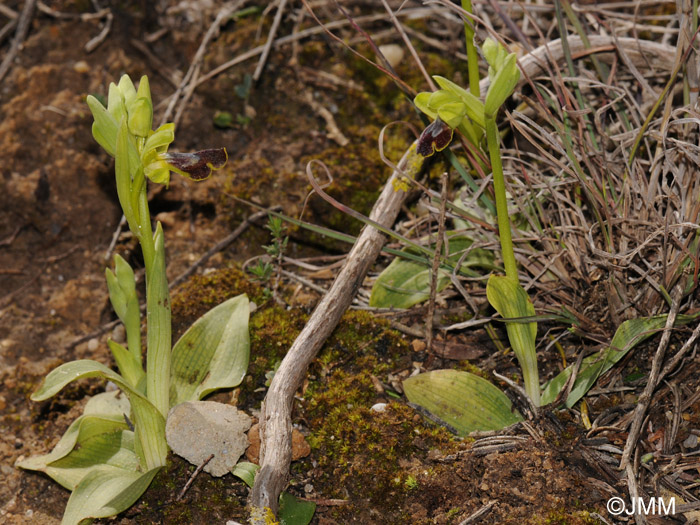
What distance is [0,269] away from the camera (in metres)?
3.65

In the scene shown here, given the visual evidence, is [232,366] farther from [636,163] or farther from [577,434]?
[636,163]

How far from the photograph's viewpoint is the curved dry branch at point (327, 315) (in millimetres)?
2355

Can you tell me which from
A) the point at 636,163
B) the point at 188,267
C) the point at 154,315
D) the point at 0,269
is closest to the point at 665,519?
the point at 636,163

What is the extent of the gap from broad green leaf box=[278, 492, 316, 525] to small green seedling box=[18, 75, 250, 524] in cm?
53

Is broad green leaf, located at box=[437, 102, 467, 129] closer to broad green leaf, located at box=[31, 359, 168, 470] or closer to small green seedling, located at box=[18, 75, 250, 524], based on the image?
small green seedling, located at box=[18, 75, 250, 524]

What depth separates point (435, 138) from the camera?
219 centimetres

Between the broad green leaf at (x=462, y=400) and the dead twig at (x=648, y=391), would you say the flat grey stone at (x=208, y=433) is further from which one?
the dead twig at (x=648, y=391)

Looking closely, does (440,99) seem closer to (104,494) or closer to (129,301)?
(129,301)

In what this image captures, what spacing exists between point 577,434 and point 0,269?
3.10m

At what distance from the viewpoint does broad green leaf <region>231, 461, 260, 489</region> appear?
2436 millimetres

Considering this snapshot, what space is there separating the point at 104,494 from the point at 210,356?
68 centimetres

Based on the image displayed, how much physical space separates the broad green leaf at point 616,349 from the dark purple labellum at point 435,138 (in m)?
0.99

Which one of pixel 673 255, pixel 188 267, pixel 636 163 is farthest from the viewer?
pixel 188 267

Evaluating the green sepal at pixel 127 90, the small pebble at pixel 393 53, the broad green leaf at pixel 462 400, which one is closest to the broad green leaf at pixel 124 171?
the green sepal at pixel 127 90
